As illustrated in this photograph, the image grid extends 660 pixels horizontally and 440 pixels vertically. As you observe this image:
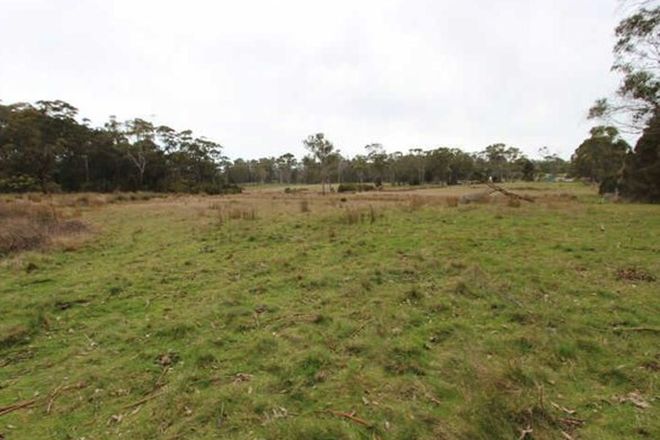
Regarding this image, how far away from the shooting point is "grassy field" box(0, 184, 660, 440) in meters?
3.05

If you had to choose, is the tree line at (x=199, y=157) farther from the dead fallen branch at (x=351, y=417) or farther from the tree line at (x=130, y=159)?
the dead fallen branch at (x=351, y=417)

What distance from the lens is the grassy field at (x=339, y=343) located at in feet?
10.0

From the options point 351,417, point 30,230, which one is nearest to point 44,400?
point 351,417

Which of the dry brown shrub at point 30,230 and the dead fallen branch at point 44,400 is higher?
the dry brown shrub at point 30,230

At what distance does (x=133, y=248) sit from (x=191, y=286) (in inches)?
183

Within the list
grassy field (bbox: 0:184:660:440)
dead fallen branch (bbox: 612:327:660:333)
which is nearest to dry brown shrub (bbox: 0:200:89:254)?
grassy field (bbox: 0:184:660:440)

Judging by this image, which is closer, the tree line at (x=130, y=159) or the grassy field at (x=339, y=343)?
the grassy field at (x=339, y=343)

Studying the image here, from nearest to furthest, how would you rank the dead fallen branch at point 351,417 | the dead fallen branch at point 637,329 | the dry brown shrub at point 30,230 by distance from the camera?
the dead fallen branch at point 351,417 → the dead fallen branch at point 637,329 → the dry brown shrub at point 30,230

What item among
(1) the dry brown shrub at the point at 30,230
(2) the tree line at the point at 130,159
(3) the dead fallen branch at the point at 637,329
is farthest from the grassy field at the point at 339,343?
(2) the tree line at the point at 130,159

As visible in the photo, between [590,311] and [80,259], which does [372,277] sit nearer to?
[590,311]

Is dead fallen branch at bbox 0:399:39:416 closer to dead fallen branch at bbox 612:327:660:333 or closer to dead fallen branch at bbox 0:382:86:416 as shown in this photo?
dead fallen branch at bbox 0:382:86:416

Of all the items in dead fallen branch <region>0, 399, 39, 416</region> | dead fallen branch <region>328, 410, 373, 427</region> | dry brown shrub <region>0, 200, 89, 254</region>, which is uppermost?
dry brown shrub <region>0, 200, 89, 254</region>

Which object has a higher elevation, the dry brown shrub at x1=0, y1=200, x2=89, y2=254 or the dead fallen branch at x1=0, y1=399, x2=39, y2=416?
the dry brown shrub at x1=0, y1=200, x2=89, y2=254

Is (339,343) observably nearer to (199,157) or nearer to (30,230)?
(30,230)
